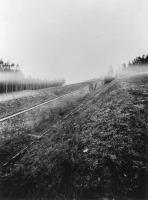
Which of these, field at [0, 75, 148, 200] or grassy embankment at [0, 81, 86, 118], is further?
grassy embankment at [0, 81, 86, 118]

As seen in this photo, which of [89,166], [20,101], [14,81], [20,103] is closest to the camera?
[89,166]

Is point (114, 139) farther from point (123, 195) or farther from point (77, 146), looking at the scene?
point (123, 195)

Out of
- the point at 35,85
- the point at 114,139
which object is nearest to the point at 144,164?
the point at 114,139

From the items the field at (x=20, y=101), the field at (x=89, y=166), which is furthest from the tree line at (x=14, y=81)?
the field at (x=89, y=166)

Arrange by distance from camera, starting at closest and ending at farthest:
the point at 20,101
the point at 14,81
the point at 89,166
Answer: the point at 89,166 → the point at 20,101 → the point at 14,81

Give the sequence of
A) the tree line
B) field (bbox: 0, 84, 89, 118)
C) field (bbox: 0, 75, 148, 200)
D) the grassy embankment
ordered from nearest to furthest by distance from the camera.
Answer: field (bbox: 0, 75, 148, 200) → the grassy embankment → field (bbox: 0, 84, 89, 118) → the tree line

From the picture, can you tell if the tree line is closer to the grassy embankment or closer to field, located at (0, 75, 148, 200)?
the grassy embankment

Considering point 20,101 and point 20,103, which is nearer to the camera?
point 20,103

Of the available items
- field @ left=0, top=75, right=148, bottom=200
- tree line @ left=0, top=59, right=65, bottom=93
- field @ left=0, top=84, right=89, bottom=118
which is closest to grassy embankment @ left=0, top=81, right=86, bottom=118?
field @ left=0, top=84, right=89, bottom=118

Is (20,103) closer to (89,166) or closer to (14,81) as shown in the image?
(89,166)

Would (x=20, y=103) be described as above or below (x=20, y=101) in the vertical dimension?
below

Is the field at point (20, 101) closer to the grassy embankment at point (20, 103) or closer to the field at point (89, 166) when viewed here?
the grassy embankment at point (20, 103)

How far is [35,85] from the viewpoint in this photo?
48625 millimetres

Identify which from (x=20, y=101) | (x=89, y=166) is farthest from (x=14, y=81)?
(x=89, y=166)
